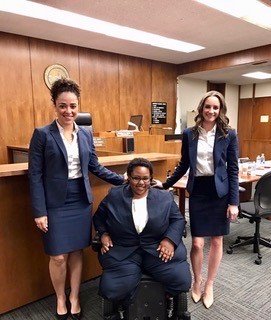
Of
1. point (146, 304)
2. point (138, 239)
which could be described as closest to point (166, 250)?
point (138, 239)

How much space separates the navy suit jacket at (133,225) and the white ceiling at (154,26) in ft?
8.13

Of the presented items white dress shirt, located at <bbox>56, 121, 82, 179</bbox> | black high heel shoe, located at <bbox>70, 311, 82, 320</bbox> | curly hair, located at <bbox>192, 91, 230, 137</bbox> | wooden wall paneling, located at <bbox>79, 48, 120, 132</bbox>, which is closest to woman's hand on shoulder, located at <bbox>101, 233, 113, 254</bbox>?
white dress shirt, located at <bbox>56, 121, 82, 179</bbox>

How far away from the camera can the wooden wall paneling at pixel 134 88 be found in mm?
5770

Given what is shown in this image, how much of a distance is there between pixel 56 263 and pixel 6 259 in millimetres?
399

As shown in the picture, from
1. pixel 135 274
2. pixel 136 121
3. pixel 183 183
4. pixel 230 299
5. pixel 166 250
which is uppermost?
pixel 136 121

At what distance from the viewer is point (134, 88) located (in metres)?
5.98

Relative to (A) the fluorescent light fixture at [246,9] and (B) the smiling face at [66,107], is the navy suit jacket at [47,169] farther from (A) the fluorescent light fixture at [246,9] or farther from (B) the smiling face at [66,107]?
(A) the fluorescent light fixture at [246,9]

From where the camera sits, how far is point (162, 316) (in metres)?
1.61

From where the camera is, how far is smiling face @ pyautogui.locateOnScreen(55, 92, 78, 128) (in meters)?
1.60

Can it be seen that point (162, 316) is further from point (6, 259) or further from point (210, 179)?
point (6, 259)

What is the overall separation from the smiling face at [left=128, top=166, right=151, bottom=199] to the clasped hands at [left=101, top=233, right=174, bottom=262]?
34cm

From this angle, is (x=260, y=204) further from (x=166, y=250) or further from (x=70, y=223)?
(x=70, y=223)

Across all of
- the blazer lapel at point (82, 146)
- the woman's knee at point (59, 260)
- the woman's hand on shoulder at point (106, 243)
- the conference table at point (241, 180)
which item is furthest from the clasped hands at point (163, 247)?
the conference table at point (241, 180)

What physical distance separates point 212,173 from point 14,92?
148 inches
